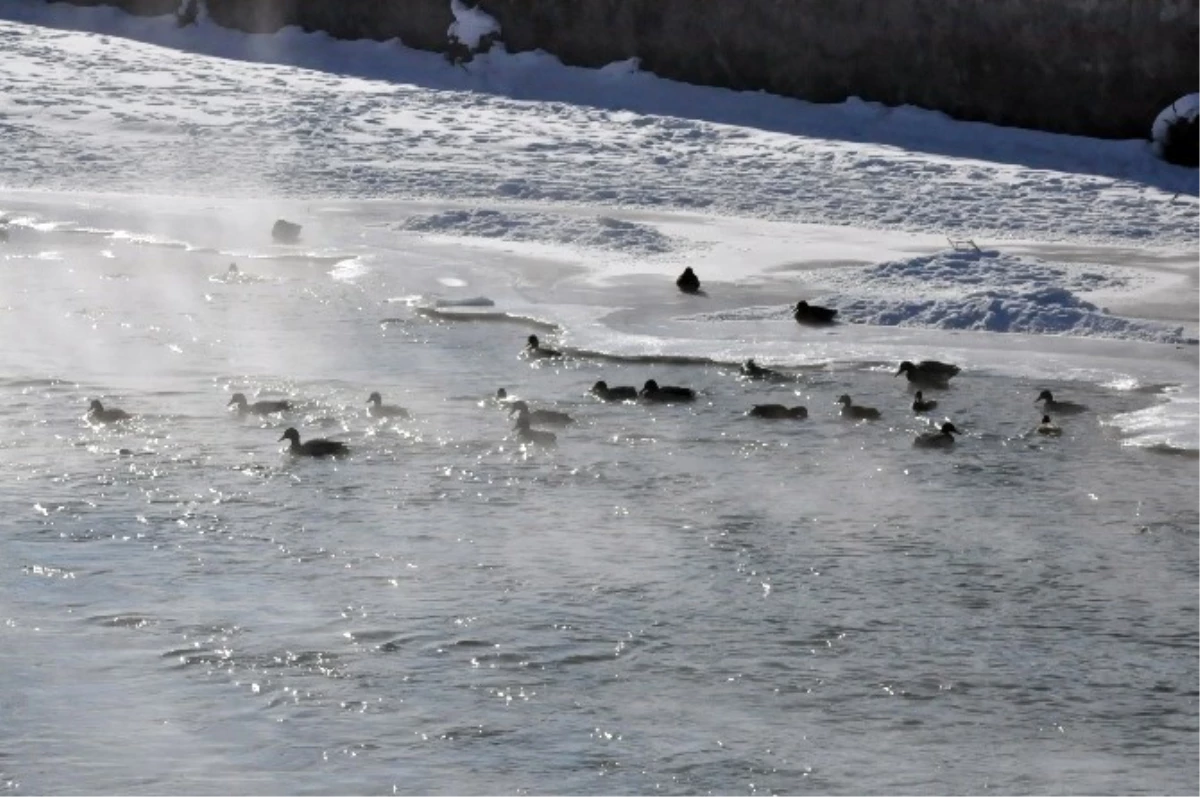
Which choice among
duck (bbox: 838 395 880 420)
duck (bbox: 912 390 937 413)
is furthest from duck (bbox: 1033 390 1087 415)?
duck (bbox: 838 395 880 420)

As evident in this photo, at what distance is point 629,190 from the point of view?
68.6ft

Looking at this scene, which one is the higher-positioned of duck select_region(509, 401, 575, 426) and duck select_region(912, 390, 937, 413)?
duck select_region(912, 390, 937, 413)

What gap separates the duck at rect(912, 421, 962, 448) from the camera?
10.5m

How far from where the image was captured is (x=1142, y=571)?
26.8 ft

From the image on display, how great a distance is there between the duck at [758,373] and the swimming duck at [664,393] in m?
0.67

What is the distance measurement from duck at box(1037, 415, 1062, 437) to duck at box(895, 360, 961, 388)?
1.17 metres

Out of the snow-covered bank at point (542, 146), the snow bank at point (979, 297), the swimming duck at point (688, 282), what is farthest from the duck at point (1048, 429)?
the snow-covered bank at point (542, 146)

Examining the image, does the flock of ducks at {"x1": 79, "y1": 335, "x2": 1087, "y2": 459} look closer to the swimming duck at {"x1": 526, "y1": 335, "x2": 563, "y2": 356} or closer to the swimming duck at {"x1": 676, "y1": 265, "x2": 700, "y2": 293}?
the swimming duck at {"x1": 526, "y1": 335, "x2": 563, "y2": 356}

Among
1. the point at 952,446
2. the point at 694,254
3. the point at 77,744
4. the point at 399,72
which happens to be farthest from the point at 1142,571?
the point at 399,72

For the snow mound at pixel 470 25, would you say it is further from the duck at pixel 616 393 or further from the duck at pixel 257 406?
the duck at pixel 257 406

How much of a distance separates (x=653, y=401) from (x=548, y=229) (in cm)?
728

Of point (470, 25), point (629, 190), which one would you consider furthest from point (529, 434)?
point (470, 25)

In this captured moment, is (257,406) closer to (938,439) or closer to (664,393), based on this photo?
(664,393)

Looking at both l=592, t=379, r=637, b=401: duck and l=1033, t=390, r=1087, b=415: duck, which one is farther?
l=592, t=379, r=637, b=401: duck
